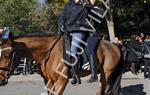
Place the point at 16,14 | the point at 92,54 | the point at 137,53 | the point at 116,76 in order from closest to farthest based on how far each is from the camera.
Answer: the point at 92,54
the point at 116,76
the point at 137,53
the point at 16,14

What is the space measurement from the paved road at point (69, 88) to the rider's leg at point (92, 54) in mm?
3788

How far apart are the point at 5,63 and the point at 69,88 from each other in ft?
22.3

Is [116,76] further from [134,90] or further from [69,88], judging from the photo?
[69,88]

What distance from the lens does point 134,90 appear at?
48.0ft

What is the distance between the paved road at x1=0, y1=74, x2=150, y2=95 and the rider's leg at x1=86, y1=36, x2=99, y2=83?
3.79m

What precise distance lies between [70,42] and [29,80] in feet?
31.7

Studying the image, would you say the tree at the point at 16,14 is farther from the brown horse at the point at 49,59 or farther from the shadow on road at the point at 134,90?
the brown horse at the point at 49,59

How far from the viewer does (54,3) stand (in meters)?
30.2

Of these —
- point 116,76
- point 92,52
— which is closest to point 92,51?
point 92,52

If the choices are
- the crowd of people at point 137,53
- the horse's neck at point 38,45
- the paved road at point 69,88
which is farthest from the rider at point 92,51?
the crowd of people at point 137,53

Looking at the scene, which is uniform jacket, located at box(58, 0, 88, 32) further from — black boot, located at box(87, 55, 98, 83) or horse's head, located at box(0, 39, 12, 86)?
horse's head, located at box(0, 39, 12, 86)

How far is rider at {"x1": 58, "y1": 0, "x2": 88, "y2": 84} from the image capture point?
920 cm

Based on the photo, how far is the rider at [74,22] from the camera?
920cm

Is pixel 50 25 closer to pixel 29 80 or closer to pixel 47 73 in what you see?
pixel 29 80
